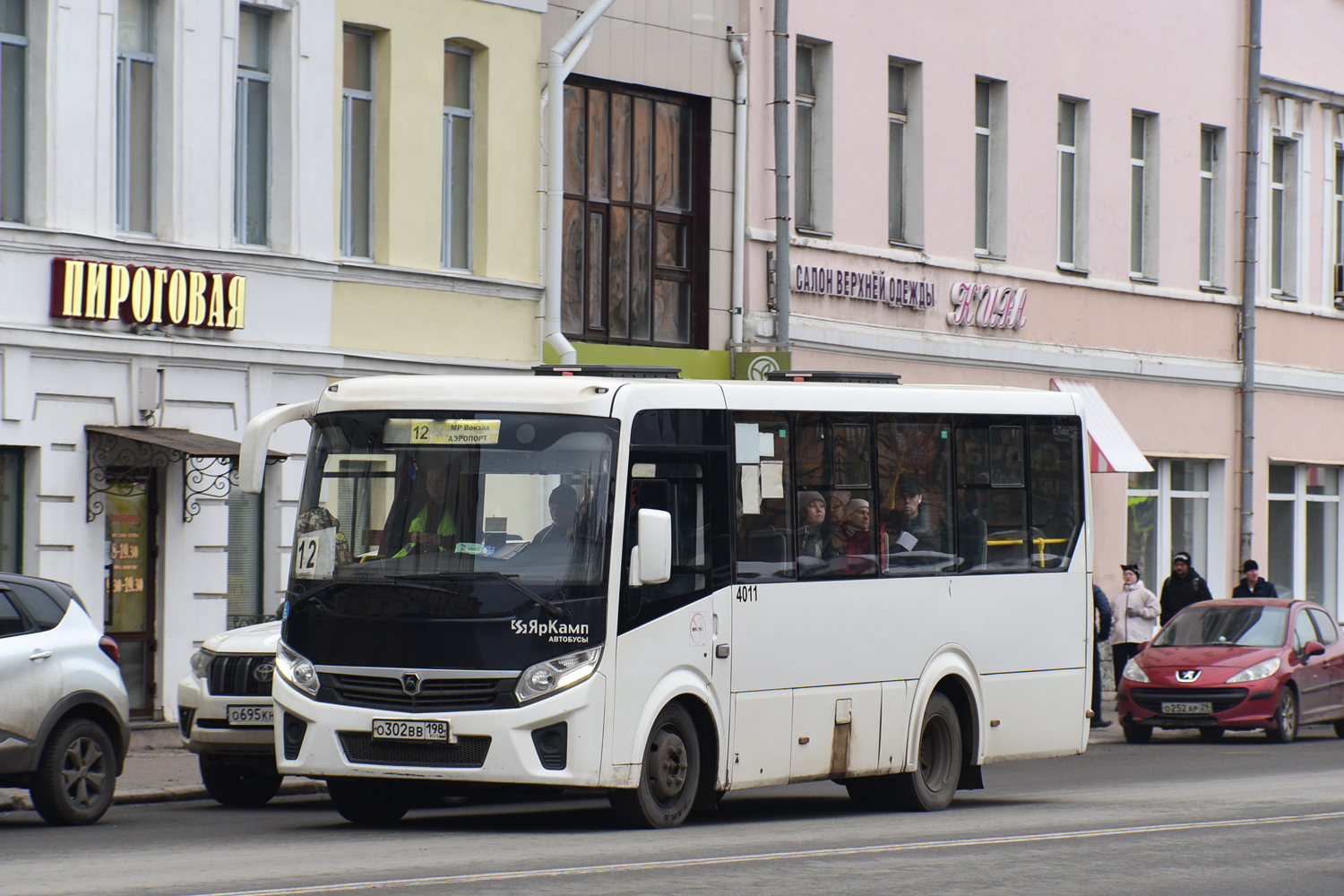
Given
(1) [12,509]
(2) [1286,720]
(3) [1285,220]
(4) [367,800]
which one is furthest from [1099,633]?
(4) [367,800]

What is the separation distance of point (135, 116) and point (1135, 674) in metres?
12.1

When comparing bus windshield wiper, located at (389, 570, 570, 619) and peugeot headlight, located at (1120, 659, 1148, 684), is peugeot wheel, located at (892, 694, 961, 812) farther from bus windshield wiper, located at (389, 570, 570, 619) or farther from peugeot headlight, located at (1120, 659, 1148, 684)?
peugeot headlight, located at (1120, 659, 1148, 684)

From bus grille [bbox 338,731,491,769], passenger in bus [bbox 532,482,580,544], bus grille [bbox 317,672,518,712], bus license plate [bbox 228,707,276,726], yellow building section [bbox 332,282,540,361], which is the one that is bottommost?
bus license plate [bbox 228,707,276,726]

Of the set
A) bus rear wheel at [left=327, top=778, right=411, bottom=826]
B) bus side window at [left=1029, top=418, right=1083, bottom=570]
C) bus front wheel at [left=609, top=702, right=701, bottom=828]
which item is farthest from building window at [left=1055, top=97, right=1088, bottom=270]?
bus rear wheel at [left=327, top=778, right=411, bottom=826]

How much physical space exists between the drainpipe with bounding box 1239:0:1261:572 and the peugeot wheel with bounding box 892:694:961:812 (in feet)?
62.6

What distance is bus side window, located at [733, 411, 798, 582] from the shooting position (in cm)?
1353

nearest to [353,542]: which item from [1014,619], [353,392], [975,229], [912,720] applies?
[353,392]

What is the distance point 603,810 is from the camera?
14820 mm

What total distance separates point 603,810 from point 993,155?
56.3 feet

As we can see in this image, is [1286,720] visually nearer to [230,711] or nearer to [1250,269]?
[1250,269]

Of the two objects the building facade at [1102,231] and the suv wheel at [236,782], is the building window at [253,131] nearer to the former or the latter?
the building facade at [1102,231]

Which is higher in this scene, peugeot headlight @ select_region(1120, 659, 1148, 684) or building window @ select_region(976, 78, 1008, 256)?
building window @ select_region(976, 78, 1008, 256)

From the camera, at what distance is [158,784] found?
16516 millimetres

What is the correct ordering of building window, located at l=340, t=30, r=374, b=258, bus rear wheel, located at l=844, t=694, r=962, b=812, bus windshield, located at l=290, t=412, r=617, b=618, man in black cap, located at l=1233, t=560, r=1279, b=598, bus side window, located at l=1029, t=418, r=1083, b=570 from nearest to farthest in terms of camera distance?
1. bus windshield, located at l=290, t=412, r=617, b=618
2. bus rear wheel, located at l=844, t=694, r=962, b=812
3. bus side window, located at l=1029, t=418, r=1083, b=570
4. building window, located at l=340, t=30, r=374, b=258
5. man in black cap, located at l=1233, t=560, r=1279, b=598
